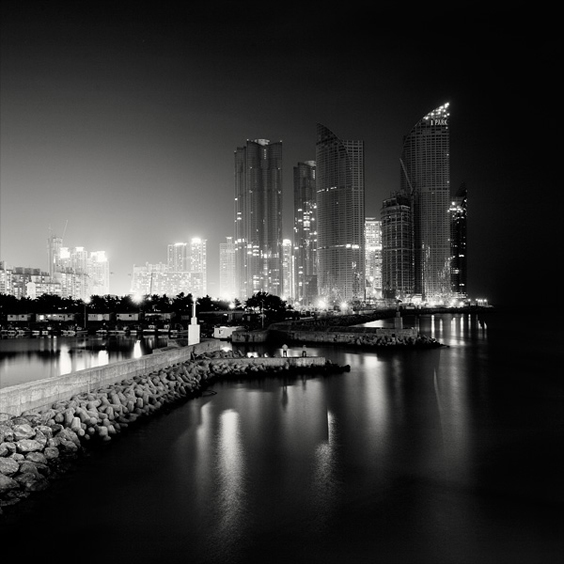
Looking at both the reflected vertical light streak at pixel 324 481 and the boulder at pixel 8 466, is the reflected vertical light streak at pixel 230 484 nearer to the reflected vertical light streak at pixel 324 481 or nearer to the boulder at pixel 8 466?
the reflected vertical light streak at pixel 324 481

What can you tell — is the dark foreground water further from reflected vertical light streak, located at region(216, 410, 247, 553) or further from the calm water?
the calm water

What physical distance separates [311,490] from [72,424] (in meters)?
5.98

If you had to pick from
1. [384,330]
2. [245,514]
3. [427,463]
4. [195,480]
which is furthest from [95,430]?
[384,330]

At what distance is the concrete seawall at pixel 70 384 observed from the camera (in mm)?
11414

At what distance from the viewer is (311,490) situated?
10281 mm

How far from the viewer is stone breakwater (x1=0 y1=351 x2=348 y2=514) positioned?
9.30 m

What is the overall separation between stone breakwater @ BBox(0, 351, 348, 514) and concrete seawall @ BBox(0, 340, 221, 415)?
216 millimetres

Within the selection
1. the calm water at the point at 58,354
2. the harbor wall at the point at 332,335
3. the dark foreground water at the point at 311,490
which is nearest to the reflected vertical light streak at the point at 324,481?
the dark foreground water at the point at 311,490

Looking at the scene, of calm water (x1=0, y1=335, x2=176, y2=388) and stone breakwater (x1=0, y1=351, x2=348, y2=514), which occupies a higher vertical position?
stone breakwater (x1=0, y1=351, x2=348, y2=514)

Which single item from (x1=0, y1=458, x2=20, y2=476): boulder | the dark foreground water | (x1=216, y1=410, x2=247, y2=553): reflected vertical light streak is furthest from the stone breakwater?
(x1=216, y1=410, x2=247, y2=553): reflected vertical light streak

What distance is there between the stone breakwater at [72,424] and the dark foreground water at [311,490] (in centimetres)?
41

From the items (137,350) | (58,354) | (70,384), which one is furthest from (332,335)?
(70,384)

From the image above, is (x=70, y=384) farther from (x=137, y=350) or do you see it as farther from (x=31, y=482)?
(x=137, y=350)

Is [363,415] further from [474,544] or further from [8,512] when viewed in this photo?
[8,512]
